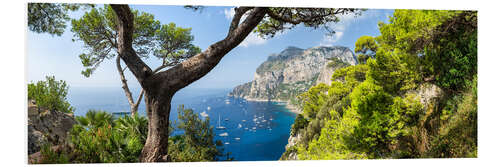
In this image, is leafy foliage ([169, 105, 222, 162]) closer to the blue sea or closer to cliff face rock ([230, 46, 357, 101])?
the blue sea

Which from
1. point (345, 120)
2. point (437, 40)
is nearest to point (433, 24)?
point (437, 40)

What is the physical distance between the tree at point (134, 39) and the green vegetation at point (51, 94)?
418 mm

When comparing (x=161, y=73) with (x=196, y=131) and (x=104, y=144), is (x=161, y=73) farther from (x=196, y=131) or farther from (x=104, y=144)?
(x=196, y=131)

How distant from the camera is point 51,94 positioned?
288 cm

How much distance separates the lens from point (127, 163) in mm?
2361

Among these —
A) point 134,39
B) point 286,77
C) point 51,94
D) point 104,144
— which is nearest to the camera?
point 104,144

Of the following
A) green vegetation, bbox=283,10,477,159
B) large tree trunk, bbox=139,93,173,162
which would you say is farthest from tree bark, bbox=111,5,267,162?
green vegetation, bbox=283,10,477,159

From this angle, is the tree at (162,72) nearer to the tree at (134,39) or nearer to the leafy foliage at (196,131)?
the tree at (134,39)

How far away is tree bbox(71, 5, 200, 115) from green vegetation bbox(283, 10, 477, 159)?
11.9 ft

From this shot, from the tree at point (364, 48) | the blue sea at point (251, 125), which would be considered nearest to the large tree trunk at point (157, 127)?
the blue sea at point (251, 125)

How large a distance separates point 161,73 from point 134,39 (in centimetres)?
270

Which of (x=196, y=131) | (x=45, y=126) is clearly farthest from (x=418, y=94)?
(x=45, y=126)

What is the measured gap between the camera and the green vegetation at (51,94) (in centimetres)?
256
